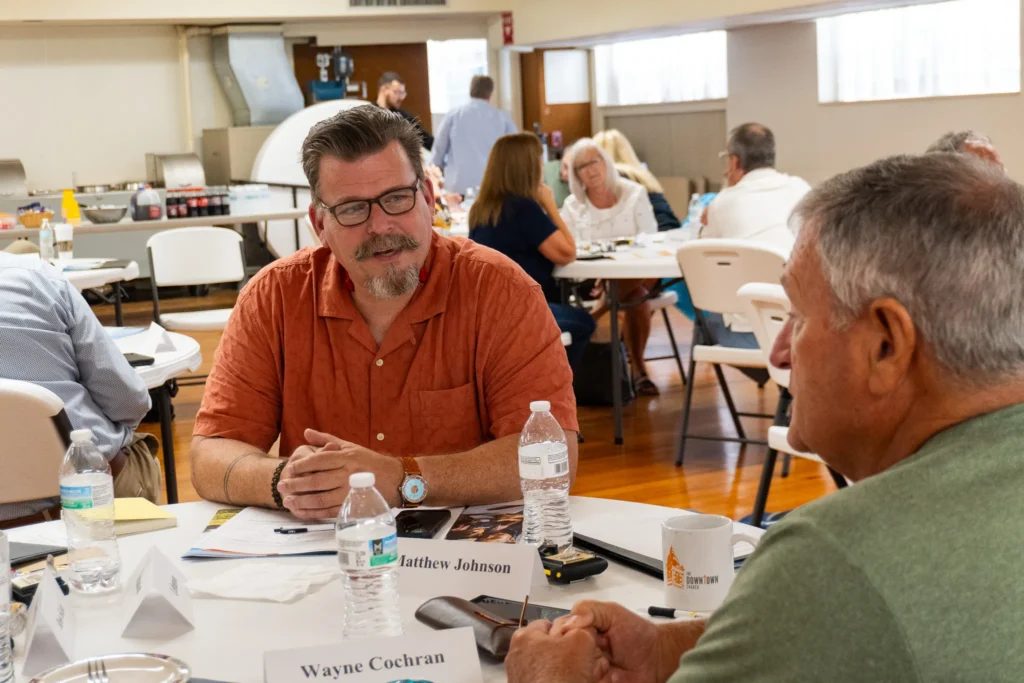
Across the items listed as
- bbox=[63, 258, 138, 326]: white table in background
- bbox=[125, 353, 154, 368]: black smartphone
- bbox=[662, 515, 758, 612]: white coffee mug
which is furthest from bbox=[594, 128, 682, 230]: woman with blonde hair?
bbox=[662, 515, 758, 612]: white coffee mug

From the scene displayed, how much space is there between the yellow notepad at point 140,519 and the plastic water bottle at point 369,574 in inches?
21.9

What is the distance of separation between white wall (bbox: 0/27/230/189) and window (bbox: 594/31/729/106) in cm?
424

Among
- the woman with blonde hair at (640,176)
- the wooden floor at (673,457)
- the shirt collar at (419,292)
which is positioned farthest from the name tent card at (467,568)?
the woman with blonde hair at (640,176)

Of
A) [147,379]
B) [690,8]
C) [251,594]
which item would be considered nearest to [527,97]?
[690,8]

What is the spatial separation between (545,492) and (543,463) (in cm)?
5

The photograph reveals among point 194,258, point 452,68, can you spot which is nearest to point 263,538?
point 194,258

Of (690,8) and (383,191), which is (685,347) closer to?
(690,8)

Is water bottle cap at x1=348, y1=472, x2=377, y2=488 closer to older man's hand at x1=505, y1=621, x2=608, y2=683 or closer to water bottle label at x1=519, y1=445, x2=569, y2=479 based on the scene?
older man's hand at x1=505, y1=621, x2=608, y2=683

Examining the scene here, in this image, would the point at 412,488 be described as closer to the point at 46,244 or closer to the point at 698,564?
the point at 698,564

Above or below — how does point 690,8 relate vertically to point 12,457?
above

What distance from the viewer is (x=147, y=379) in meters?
3.31

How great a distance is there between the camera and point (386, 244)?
7.42 feet

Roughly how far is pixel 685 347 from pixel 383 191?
5330 mm

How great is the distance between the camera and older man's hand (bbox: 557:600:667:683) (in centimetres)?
132
